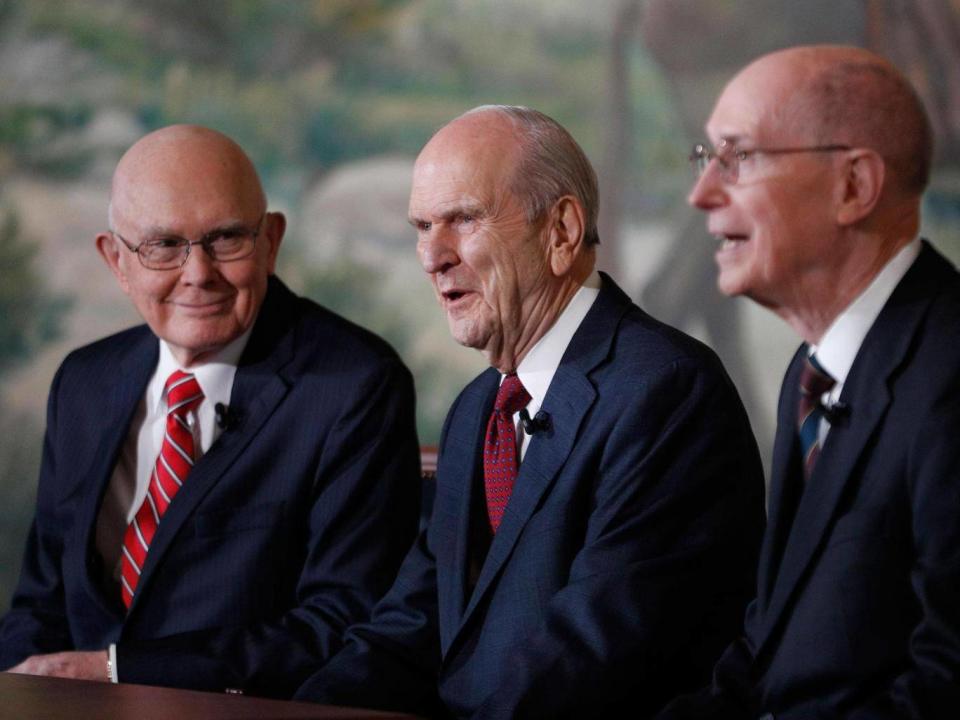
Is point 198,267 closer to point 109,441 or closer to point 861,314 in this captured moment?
point 109,441

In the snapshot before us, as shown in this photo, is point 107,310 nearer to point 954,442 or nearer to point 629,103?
point 629,103

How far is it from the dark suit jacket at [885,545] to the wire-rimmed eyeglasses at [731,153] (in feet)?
0.81

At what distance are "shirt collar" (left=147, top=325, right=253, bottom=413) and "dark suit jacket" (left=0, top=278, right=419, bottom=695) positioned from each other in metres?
0.03

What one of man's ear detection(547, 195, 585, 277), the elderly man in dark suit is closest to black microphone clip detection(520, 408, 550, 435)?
the elderly man in dark suit

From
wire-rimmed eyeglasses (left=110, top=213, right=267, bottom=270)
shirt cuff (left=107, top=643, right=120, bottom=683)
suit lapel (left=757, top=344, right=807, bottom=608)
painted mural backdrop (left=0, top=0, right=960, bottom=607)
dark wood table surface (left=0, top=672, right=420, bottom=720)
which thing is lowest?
shirt cuff (left=107, top=643, right=120, bottom=683)

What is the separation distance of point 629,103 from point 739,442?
3680 mm

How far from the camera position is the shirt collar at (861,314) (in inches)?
89.0

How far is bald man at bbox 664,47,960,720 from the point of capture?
2.09 meters

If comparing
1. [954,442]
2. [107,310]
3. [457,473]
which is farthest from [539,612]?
[107,310]

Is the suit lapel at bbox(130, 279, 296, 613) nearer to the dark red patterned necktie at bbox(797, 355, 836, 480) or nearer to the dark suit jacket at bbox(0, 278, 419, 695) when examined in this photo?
the dark suit jacket at bbox(0, 278, 419, 695)

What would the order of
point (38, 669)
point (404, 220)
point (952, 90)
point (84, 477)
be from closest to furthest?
point (38, 669), point (84, 477), point (952, 90), point (404, 220)

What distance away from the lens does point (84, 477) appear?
11.7 ft

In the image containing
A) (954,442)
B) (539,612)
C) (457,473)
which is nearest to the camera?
(954,442)

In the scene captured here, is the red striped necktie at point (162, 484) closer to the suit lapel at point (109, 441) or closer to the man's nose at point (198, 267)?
the suit lapel at point (109, 441)
